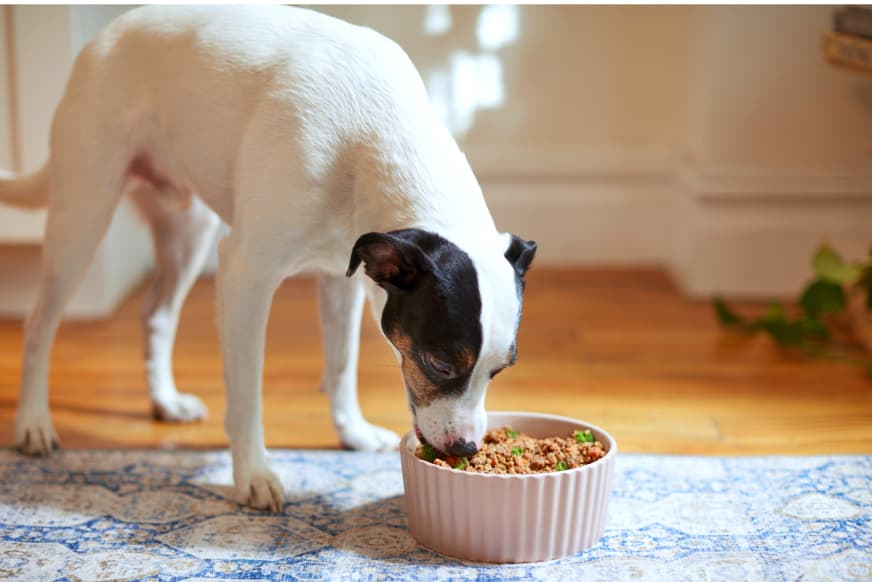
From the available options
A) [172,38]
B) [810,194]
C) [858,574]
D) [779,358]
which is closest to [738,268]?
[810,194]

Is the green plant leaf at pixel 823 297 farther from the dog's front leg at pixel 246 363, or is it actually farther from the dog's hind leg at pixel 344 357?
the dog's front leg at pixel 246 363

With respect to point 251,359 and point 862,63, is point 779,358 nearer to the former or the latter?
point 862,63

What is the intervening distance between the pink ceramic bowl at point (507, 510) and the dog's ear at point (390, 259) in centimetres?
27

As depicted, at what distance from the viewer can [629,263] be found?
350 centimetres

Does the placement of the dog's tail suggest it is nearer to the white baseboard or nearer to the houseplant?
the houseplant

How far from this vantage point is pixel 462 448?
1.46m

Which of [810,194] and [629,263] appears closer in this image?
[810,194]

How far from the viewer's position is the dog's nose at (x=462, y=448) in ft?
4.77

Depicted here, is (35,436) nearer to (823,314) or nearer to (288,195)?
(288,195)

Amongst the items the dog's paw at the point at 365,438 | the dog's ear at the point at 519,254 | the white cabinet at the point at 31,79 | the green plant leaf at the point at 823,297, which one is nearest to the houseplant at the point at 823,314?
the green plant leaf at the point at 823,297

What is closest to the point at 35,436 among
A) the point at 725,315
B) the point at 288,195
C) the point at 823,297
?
the point at 288,195

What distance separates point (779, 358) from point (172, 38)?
1680 mm

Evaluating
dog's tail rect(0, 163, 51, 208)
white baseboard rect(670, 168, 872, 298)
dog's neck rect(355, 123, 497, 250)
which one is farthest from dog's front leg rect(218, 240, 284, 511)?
white baseboard rect(670, 168, 872, 298)

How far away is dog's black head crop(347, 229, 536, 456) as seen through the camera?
1.37 meters
